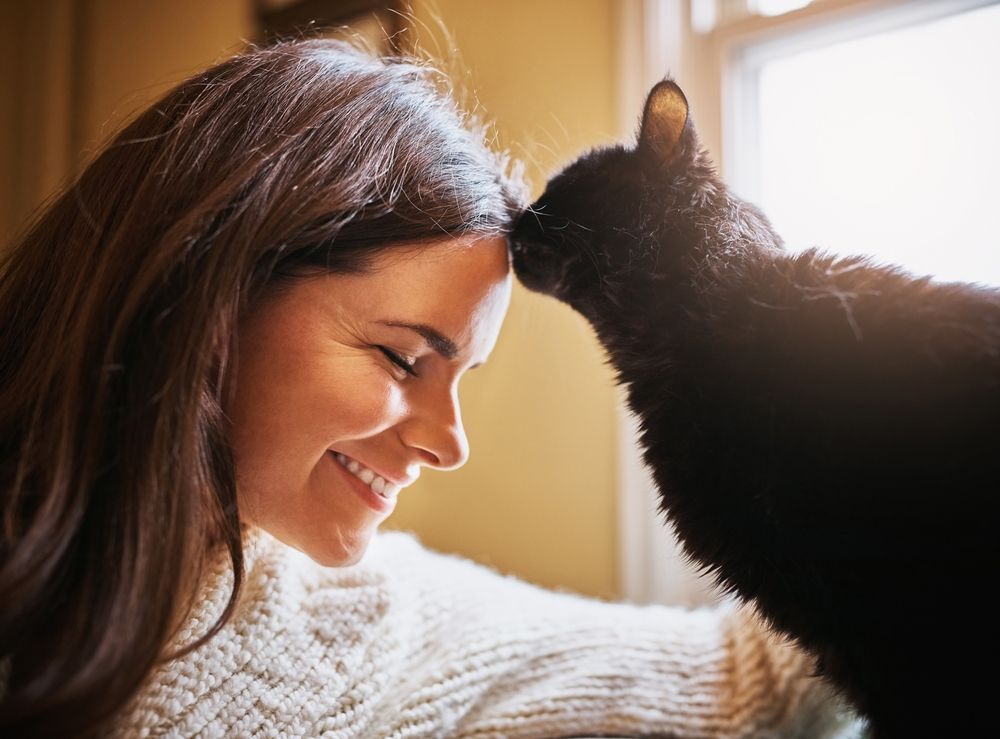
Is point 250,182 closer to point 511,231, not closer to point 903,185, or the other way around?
point 511,231

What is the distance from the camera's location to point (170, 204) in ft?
2.32

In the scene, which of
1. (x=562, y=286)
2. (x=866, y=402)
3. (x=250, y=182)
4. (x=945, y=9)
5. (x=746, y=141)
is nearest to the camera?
(x=866, y=402)

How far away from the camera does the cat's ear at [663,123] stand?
31.0 inches

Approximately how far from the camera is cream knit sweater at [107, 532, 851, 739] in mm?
746

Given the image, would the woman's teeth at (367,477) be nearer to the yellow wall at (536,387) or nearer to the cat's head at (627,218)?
the cat's head at (627,218)

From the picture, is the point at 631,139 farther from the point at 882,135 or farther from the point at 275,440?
the point at 275,440

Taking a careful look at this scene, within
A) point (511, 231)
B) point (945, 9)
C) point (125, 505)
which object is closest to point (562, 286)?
point (511, 231)

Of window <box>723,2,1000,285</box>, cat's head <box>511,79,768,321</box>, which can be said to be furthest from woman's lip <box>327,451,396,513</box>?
window <box>723,2,1000,285</box>

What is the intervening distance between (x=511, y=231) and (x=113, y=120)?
489mm

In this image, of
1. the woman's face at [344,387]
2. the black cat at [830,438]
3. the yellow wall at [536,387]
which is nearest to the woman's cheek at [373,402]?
the woman's face at [344,387]

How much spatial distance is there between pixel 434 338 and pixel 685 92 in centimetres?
74

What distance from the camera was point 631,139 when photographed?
96cm

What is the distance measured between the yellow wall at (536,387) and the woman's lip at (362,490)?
53 centimetres

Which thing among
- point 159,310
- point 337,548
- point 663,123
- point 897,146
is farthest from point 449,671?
point 897,146
